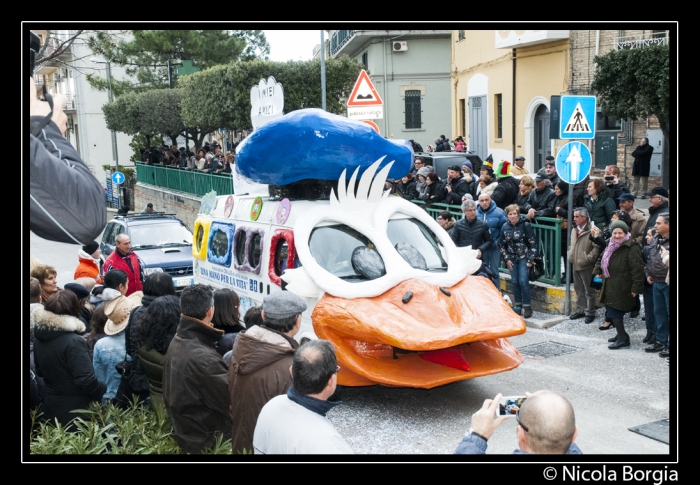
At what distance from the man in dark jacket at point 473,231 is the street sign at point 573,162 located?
133 centimetres

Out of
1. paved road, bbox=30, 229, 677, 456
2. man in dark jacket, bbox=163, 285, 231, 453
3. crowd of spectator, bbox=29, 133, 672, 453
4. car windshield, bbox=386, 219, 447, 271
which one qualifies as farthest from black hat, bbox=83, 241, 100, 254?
car windshield, bbox=386, 219, 447, 271

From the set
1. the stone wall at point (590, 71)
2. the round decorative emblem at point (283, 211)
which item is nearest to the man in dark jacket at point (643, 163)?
the stone wall at point (590, 71)

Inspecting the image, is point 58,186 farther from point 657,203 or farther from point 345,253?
point 657,203

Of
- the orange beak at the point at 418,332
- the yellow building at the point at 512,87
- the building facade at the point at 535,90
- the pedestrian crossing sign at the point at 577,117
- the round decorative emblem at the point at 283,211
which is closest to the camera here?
the orange beak at the point at 418,332

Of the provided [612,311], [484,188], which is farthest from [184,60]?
[612,311]

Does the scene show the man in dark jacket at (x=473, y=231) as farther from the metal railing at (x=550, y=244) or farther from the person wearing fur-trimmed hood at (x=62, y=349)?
the person wearing fur-trimmed hood at (x=62, y=349)

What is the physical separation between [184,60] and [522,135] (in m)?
11.7

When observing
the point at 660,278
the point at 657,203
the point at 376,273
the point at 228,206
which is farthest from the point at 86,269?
Result: the point at 657,203

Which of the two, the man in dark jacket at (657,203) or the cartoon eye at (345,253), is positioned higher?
the man in dark jacket at (657,203)

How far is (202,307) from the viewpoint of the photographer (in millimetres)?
4906

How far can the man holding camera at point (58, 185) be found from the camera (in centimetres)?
278

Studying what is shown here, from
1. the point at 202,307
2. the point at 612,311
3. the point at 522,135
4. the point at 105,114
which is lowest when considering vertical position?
the point at 612,311
